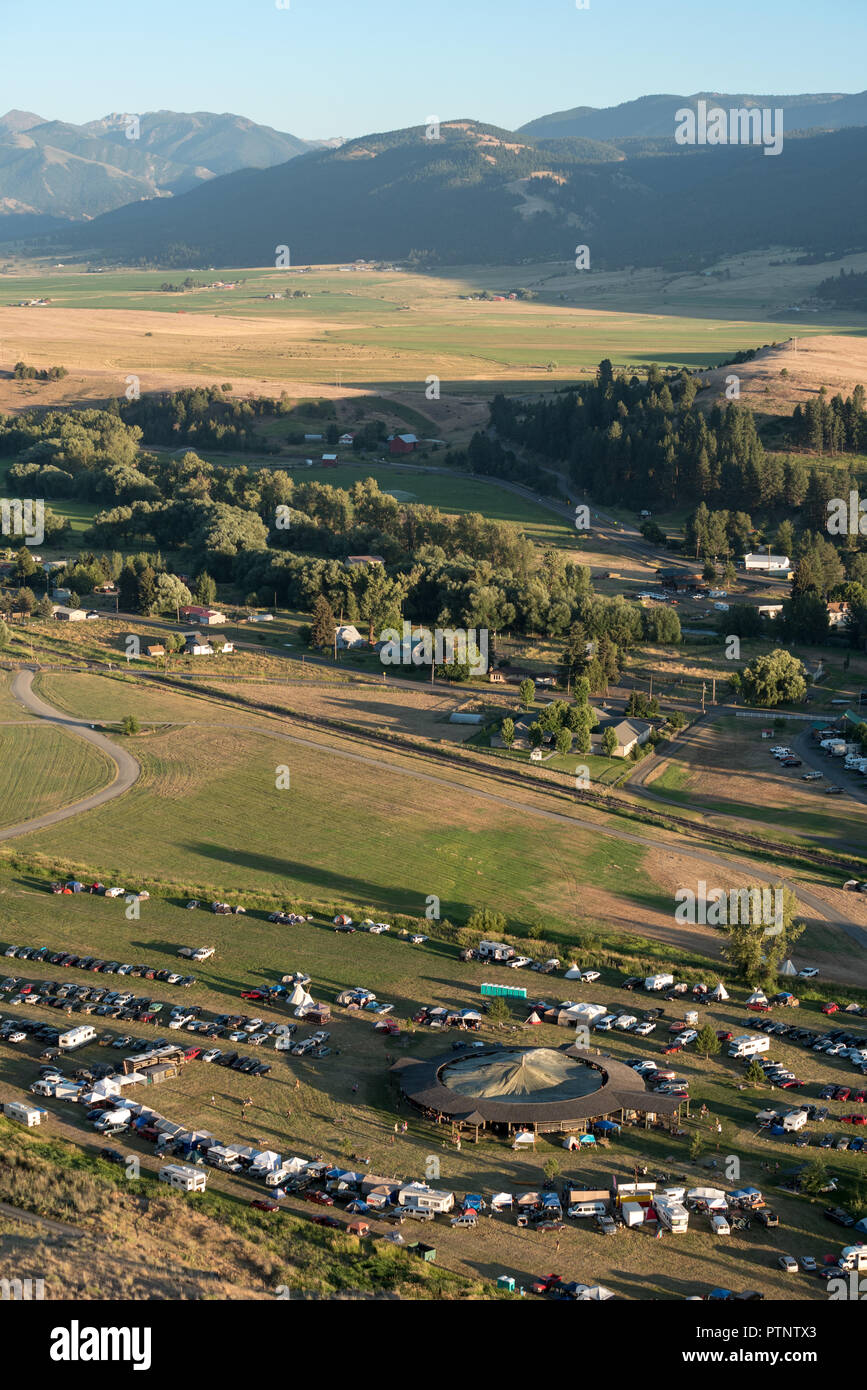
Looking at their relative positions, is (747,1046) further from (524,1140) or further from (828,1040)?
(524,1140)

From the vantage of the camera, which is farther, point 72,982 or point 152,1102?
point 72,982

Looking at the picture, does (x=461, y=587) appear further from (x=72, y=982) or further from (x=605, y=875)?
(x=72, y=982)

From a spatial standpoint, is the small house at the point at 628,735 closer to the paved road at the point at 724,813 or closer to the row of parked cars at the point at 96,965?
the paved road at the point at 724,813

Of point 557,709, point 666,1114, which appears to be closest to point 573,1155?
point 666,1114

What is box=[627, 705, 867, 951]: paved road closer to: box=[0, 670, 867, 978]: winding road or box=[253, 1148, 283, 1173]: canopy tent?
box=[0, 670, 867, 978]: winding road

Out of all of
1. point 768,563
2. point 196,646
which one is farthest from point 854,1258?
point 768,563
